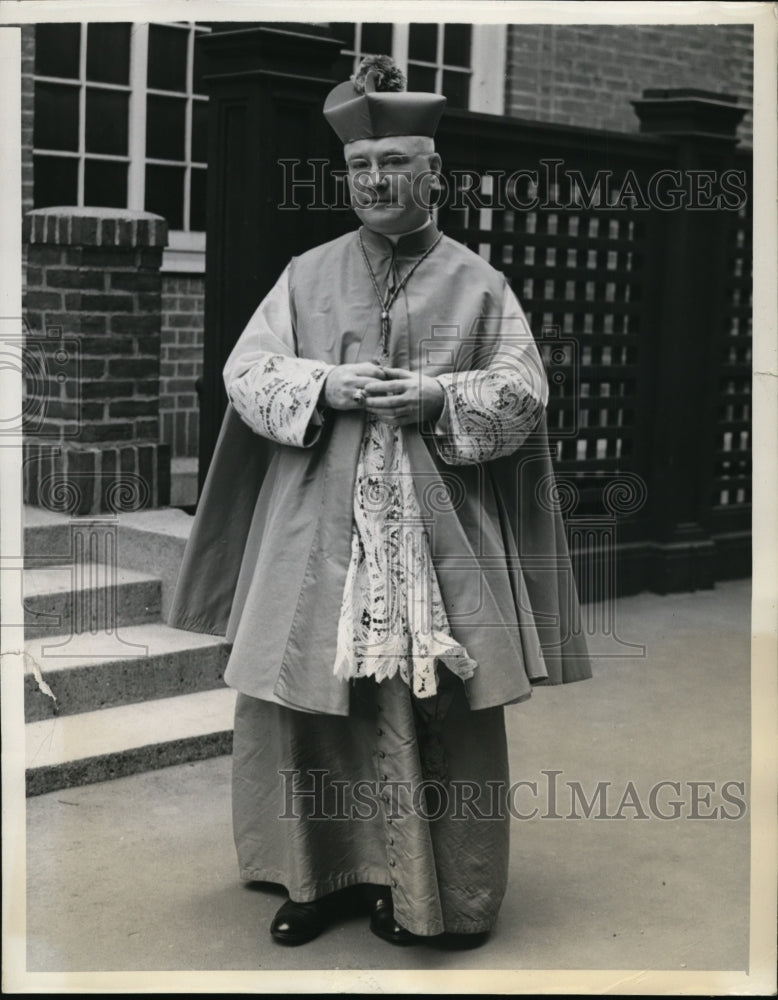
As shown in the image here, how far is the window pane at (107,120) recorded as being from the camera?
7457 millimetres

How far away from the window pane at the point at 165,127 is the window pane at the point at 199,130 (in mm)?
56

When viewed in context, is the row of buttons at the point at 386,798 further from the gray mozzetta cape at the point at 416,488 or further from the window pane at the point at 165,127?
the window pane at the point at 165,127

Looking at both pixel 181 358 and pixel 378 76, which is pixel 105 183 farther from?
pixel 378 76

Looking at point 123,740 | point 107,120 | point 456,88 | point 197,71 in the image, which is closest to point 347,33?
point 456,88

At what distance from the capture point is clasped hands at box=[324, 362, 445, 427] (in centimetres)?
315

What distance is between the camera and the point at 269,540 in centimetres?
333

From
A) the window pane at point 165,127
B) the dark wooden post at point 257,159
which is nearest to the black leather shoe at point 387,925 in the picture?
the dark wooden post at point 257,159

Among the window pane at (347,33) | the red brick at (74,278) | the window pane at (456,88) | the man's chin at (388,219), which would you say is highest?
the window pane at (347,33)

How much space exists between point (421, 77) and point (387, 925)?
6.35 metres

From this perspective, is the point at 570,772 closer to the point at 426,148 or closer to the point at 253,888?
the point at 253,888

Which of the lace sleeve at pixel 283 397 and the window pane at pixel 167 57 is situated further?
the window pane at pixel 167 57

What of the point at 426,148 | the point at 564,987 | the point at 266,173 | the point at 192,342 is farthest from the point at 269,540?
the point at 192,342

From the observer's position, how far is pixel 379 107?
3.15 m

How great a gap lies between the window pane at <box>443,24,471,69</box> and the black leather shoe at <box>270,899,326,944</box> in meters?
6.47
